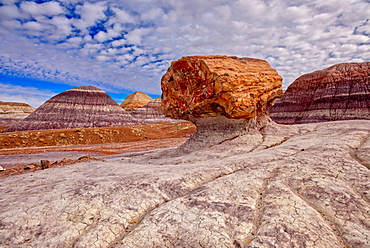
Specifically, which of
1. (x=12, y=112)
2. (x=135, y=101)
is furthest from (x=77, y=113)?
(x=12, y=112)

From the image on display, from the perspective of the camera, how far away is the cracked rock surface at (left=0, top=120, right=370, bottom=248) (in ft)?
8.30

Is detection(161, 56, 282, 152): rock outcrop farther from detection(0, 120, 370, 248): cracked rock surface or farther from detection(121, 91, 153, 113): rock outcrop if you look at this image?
detection(121, 91, 153, 113): rock outcrop

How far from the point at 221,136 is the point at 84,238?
7.44 m

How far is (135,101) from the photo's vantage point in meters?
84.3

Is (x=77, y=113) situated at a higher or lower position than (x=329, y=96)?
higher

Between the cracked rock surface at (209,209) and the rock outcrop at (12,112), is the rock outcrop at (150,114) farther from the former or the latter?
the cracked rock surface at (209,209)

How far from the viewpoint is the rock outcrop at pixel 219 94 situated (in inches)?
327

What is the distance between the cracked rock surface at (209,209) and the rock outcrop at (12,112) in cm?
7369

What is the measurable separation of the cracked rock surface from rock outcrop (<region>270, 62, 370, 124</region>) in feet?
106

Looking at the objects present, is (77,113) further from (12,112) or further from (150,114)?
(12,112)

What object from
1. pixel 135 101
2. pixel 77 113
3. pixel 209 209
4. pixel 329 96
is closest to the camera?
pixel 209 209

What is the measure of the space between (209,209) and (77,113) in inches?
1571

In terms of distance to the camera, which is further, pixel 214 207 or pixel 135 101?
pixel 135 101

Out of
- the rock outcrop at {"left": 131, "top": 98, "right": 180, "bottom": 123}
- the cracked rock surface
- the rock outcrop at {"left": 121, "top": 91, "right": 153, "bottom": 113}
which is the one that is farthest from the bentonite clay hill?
the rock outcrop at {"left": 121, "top": 91, "right": 153, "bottom": 113}
